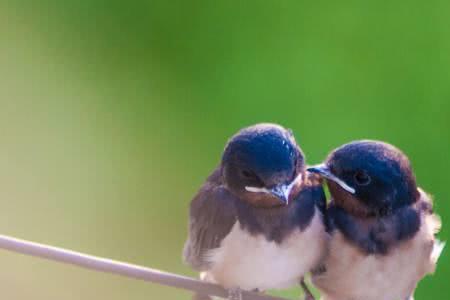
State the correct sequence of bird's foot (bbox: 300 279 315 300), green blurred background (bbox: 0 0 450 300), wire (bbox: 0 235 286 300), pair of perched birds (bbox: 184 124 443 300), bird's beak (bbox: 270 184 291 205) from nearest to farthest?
1. wire (bbox: 0 235 286 300)
2. bird's beak (bbox: 270 184 291 205)
3. pair of perched birds (bbox: 184 124 443 300)
4. bird's foot (bbox: 300 279 315 300)
5. green blurred background (bbox: 0 0 450 300)

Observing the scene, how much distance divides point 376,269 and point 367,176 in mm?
188

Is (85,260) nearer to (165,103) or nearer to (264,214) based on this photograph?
(264,214)

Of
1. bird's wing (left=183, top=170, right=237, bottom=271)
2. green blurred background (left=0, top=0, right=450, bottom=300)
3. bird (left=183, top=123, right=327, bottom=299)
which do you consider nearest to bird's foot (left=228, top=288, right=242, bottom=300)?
bird (left=183, top=123, right=327, bottom=299)

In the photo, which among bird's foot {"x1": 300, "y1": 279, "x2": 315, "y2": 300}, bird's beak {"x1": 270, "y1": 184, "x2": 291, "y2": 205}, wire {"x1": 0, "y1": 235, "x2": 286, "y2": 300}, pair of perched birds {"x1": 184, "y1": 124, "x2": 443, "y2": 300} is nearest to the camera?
wire {"x1": 0, "y1": 235, "x2": 286, "y2": 300}

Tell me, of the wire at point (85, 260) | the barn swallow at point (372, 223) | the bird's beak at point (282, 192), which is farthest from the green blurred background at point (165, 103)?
the wire at point (85, 260)

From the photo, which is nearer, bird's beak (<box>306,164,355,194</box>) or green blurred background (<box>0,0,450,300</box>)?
bird's beak (<box>306,164,355,194</box>)

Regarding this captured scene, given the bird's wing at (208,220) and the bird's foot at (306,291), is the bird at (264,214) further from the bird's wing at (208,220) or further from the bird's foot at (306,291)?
the bird's foot at (306,291)

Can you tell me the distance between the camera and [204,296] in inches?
85.1

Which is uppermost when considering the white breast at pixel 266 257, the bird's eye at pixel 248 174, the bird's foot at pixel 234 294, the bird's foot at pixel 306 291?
the bird's eye at pixel 248 174

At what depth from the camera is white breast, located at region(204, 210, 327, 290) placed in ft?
6.23

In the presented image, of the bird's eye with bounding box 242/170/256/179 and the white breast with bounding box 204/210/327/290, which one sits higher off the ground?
the bird's eye with bounding box 242/170/256/179

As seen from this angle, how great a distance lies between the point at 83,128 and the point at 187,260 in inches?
51.2

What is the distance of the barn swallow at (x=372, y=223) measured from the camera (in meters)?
1.89

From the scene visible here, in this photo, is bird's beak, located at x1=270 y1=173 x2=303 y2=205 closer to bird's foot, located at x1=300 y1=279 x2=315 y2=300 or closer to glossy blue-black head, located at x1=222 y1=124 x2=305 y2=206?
glossy blue-black head, located at x1=222 y1=124 x2=305 y2=206
